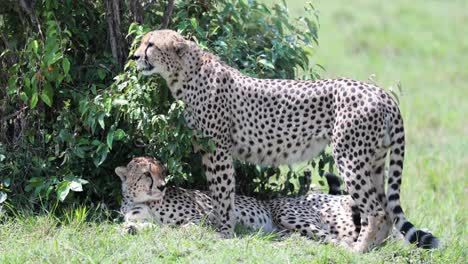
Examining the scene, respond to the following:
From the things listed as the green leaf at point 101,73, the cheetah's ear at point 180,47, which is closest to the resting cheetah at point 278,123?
the cheetah's ear at point 180,47

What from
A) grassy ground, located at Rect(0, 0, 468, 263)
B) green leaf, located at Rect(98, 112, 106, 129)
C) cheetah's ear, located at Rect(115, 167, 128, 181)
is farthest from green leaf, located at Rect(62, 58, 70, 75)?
grassy ground, located at Rect(0, 0, 468, 263)

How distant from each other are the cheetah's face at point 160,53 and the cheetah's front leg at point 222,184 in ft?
2.04

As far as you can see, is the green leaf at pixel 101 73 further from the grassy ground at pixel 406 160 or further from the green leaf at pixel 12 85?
the grassy ground at pixel 406 160

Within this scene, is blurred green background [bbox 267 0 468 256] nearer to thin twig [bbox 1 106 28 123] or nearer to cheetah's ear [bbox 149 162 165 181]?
cheetah's ear [bbox 149 162 165 181]

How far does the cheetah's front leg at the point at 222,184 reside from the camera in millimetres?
5902

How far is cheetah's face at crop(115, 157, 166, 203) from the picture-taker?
5887 mm

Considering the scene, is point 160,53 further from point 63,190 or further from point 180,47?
point 63,190

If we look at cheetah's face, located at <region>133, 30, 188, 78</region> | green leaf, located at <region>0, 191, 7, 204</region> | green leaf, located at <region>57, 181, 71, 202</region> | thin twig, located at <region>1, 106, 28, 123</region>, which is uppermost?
Result: cheetah's face, located at <region>133, 30, 188, 78</region>

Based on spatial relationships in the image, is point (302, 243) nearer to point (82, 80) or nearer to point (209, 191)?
point (209, 191)

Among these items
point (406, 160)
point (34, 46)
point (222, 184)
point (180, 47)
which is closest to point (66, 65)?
point (34, 46)

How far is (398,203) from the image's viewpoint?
565 centimetres

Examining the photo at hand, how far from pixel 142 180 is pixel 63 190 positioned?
502mm

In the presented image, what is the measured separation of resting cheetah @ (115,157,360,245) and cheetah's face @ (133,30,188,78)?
1.97 feet

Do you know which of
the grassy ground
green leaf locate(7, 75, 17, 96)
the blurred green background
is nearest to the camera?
the grassy ground
